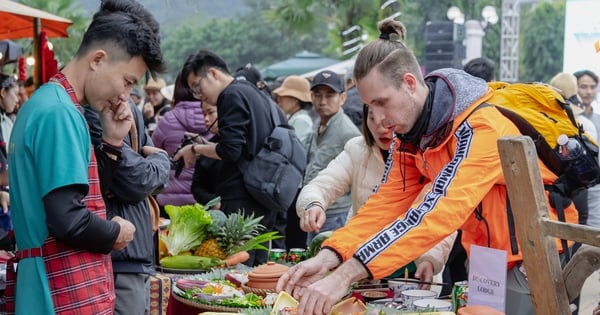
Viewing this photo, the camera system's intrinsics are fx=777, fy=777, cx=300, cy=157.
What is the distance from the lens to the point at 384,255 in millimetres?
2127

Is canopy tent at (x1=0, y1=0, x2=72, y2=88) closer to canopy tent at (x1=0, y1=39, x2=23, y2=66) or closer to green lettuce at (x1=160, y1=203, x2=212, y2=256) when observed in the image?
canopy tent at (x1=0, y1=39, x2=23, y2=66)

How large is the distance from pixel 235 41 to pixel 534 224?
1823 inches

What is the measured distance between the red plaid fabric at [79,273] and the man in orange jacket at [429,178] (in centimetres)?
64

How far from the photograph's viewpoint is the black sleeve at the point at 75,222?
233 cm

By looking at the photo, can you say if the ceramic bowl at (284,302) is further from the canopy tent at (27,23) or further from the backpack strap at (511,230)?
the canopy tent at (27,23)

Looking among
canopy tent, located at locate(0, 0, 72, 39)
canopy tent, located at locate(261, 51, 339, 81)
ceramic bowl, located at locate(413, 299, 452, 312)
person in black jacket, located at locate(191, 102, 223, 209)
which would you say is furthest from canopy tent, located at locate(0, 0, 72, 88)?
canopy tent, located at locate(261, 51, 339, 81)

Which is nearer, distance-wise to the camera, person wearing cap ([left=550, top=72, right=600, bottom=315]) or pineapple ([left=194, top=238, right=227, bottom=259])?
pineapple ([left=194, top=238, right=227, bottom=259])

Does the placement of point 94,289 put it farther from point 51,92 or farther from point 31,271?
point 51,92

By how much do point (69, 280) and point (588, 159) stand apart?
5.38 ft

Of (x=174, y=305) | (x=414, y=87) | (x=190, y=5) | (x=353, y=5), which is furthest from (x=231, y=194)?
(x=353, y=5)

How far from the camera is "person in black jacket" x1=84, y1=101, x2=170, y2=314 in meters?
2.77

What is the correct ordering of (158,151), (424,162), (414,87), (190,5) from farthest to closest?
(190,5), (158,151), (424,162), (414,87)

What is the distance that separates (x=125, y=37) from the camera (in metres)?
2.59

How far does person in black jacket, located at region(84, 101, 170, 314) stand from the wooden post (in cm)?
148
